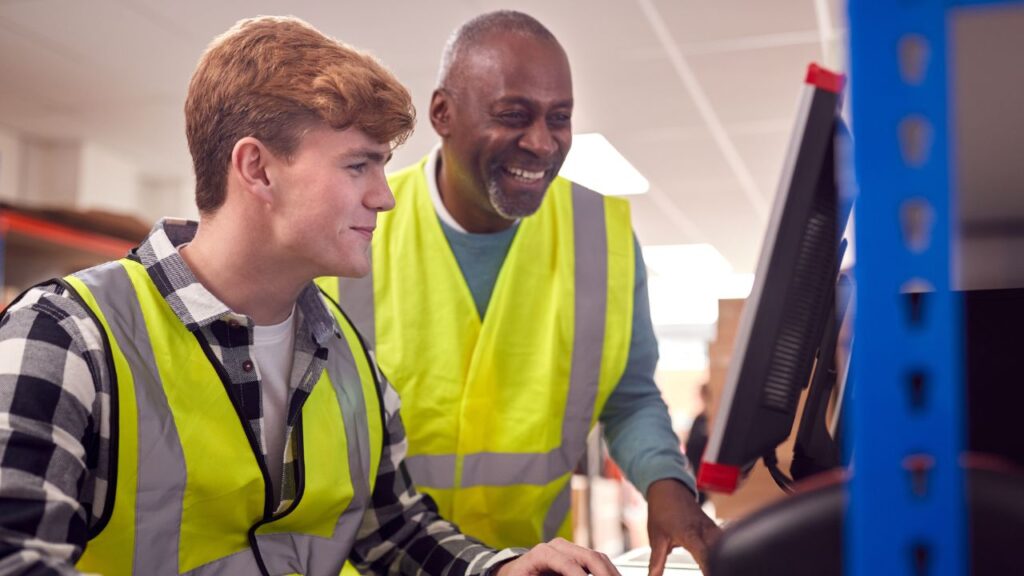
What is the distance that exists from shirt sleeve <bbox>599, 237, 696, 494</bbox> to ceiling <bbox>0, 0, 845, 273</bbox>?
2.13m

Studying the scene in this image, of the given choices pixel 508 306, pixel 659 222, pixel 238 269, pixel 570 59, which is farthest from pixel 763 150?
pixel 238 269

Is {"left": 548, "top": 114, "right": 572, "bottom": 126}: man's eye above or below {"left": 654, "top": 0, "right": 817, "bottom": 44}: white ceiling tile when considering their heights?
below

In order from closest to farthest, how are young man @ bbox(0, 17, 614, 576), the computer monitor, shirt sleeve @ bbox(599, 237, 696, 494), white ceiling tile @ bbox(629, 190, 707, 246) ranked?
the computer monitor
young man @ bbox(0, 17, 614, 576)
shirt sleeve @ bbox(599, 237, 696, 494)
white ceiling tile @ bbox(629, 190, 707, 246)

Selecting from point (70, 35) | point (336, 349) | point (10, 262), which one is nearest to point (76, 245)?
point (10, 262)

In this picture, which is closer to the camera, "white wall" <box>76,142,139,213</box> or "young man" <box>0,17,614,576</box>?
"young man" <box>0,17,614,576</box>

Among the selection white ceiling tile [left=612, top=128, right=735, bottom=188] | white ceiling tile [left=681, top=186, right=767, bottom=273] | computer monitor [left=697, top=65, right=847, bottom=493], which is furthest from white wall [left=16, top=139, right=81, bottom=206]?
computer monitor [left=697, top=65, right=847, bottom=493]

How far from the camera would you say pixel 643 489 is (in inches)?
55.8

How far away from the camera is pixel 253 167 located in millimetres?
1131

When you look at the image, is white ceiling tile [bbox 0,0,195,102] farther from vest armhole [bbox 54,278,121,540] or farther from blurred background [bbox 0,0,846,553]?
vest armhole [bbox 54,278,121,540]

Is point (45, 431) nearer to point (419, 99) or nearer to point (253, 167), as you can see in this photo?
point (253, 167)

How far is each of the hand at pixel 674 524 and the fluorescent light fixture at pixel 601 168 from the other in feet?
12.4

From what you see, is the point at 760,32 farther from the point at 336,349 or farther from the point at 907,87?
the point at 907,87

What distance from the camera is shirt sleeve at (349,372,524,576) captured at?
117 centimetres

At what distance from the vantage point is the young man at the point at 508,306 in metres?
1.56
